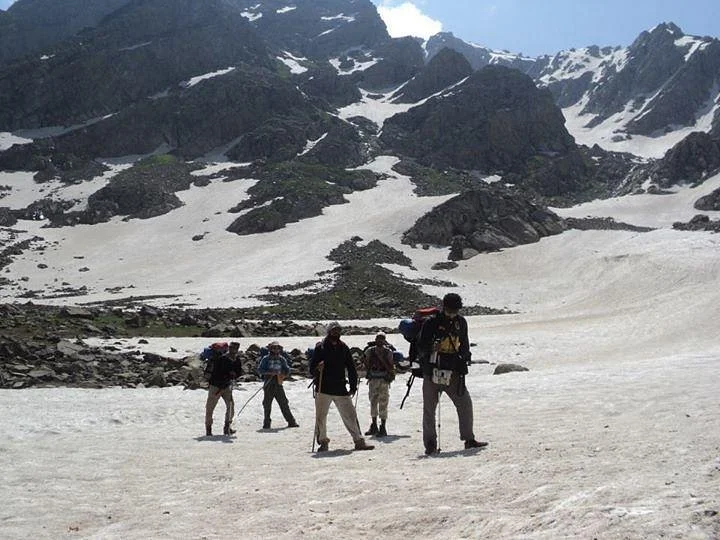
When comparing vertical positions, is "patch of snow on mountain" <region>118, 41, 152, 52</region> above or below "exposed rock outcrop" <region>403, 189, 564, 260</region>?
above

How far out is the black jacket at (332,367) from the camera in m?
12.3

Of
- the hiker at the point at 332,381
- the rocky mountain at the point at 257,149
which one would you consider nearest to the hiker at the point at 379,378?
the hiker at the point at 332,381

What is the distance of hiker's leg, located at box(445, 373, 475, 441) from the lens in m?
10.6

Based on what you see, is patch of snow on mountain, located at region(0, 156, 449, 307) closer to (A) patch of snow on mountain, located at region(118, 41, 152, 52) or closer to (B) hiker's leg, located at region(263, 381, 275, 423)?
(B) hiker's leg, located at region(263, 381, 275, 423)

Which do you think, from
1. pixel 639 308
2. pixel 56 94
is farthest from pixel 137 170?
pixel 639 308

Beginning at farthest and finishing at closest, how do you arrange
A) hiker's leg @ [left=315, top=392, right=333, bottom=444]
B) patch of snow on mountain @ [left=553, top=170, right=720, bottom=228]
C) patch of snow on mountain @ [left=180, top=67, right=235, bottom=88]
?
patch of snow on mountain @ [left=180, top=67, right=235, bottom=88] → patch of snow on mountain @ [left=553, top=170, right=720, bottom=228] → hiker's leg @ [left=315, top=392, right=333, bottom=444]

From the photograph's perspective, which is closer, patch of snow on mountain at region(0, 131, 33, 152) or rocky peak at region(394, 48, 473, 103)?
patch of snow on mountain at region(0, 131, 33, 152)

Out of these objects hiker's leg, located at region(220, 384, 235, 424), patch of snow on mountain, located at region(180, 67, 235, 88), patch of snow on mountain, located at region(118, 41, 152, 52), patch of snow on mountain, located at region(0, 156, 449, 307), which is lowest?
hiker's leg, located at region(220, 384, 235, 424)

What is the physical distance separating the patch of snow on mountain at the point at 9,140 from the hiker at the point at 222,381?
15779cm

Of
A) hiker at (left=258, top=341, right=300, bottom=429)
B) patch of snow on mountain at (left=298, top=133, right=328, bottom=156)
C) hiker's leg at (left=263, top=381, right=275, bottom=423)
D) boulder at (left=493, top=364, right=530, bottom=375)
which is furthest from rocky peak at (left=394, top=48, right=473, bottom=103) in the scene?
hiker's leg at (left=263, top=381, right=275, bottom=423)

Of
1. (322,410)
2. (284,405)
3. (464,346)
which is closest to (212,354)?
(284,405)

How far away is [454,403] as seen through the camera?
10.7m

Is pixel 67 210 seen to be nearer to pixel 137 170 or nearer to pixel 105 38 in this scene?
pixel 137 170

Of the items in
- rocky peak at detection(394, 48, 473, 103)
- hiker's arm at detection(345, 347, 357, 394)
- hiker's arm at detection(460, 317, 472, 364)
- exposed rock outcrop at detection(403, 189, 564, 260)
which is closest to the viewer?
hiker's arm at detection(460, 317, 472, 364)
